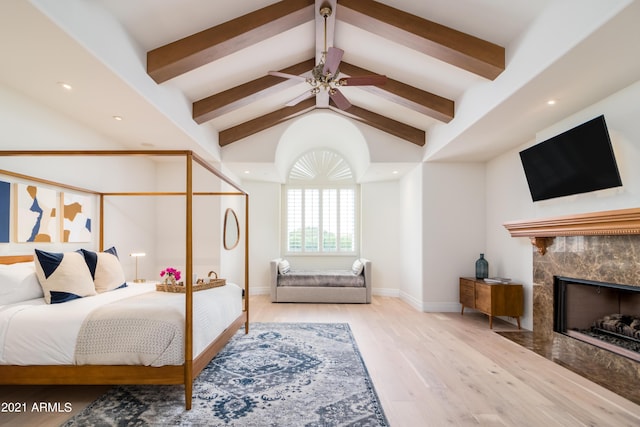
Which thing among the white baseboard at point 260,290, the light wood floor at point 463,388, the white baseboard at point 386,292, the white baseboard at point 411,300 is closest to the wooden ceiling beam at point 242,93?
the light wood floor at point 463,388

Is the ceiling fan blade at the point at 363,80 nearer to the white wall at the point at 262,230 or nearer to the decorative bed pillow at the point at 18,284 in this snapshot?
the decorative bed pillow at the point at 18,284

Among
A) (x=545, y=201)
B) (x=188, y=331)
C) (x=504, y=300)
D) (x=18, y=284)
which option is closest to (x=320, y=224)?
(x=504, y=300)

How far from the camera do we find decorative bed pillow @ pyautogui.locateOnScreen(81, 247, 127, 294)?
350cm

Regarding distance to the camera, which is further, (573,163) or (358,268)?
(358,268)

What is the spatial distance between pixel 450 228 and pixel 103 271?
188 inches

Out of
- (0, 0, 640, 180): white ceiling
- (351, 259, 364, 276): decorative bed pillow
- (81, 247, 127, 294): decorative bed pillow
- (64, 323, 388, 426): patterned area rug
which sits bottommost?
(64, 323, 388, 426): patterned area rug

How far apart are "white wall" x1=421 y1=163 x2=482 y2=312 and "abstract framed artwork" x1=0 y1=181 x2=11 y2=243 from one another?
16.7 feet

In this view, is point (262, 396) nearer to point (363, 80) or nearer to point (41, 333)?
point (41, 333)

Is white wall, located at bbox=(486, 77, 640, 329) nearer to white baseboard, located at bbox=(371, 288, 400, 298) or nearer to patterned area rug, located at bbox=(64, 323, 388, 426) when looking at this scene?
white baseboard, located at bbox=(371, 288, 400, 298)

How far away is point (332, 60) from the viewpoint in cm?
314

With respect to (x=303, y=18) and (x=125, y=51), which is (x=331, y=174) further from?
(x=125, y=51)

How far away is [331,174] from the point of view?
7609 mm

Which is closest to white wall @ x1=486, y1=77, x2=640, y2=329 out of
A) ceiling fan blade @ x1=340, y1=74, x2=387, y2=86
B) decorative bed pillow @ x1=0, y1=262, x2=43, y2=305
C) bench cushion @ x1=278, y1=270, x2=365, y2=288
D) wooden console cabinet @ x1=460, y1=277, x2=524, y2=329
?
wooden console cabinet @ x1=460, y1=277, x2=524, y2=329

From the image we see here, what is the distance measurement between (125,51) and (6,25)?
33.6 inches
